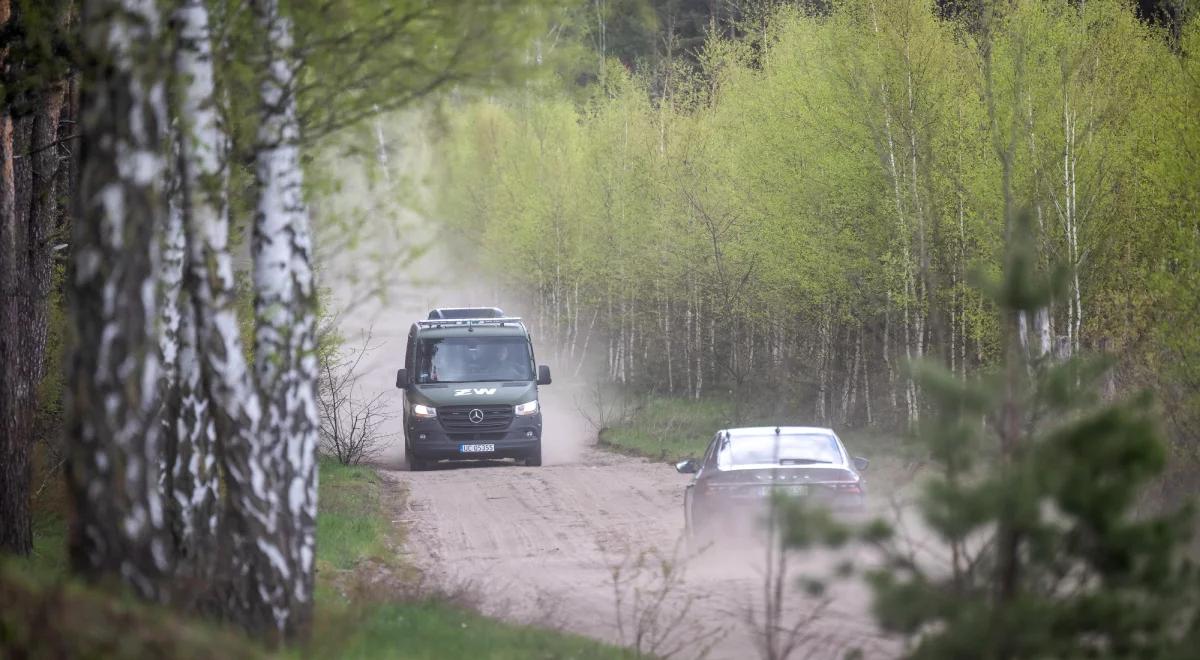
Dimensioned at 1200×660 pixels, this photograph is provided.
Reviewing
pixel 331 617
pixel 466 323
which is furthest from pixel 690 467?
pixel 466 323

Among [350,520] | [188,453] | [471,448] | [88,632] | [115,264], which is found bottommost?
[350,520]

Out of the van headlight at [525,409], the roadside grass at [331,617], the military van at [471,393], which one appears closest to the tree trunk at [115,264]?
the roadside grass at [331,617]

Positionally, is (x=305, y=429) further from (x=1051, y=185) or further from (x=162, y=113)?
(x=1051, y=185)

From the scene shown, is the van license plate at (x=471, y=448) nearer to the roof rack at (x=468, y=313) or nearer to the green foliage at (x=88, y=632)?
the roof rack at (x=468, y=313)

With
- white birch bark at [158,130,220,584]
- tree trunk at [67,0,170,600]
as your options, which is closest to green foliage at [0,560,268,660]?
tree trunk at [67,0,170,600]

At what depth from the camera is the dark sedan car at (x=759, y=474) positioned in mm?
14055

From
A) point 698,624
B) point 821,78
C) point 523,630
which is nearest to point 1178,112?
point 821,78

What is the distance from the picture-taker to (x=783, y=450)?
49.2ft

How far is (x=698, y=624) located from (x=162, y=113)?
6653mm

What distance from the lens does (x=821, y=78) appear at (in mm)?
31016

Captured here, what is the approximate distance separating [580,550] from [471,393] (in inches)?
389

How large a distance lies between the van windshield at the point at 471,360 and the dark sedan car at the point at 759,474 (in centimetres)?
1128

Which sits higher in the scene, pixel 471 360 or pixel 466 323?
pixel 466 323

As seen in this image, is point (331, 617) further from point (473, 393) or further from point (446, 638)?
point (473, 393)
